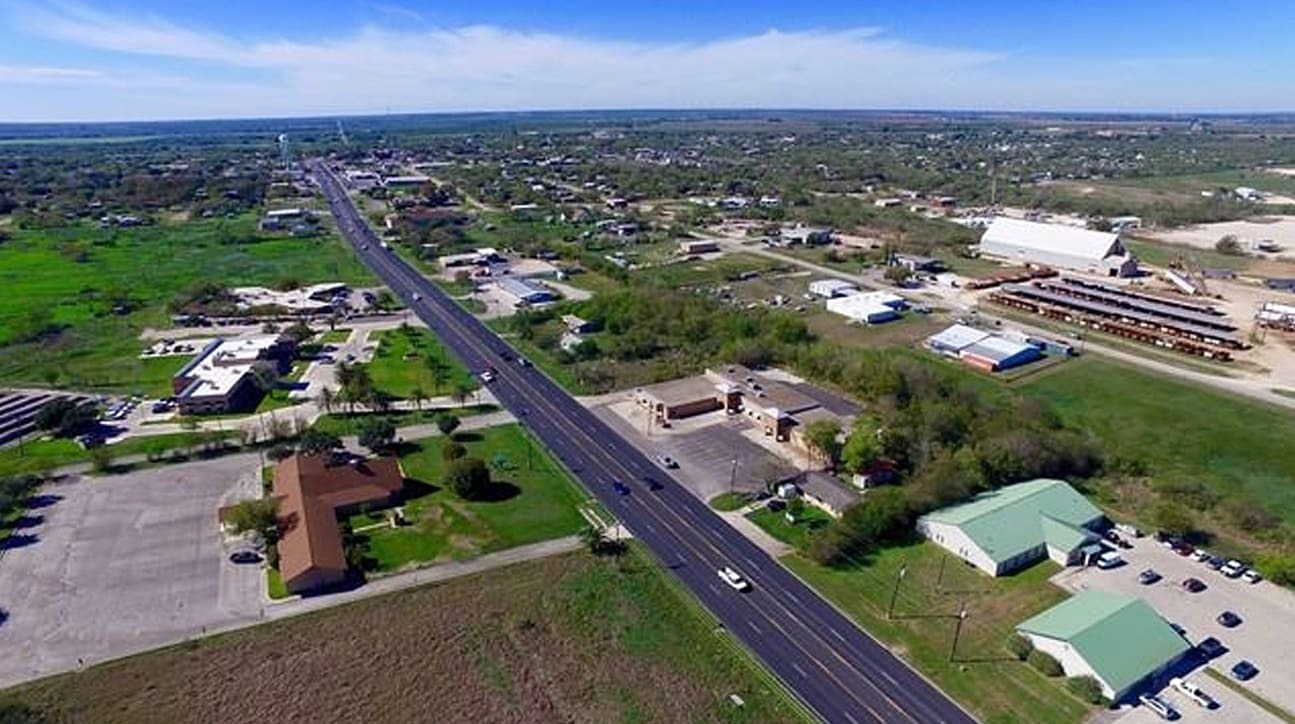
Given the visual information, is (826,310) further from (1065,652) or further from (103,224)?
(103,224)

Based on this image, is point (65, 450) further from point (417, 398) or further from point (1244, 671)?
point (1244, 671)

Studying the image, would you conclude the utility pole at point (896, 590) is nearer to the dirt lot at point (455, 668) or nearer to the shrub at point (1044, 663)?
the shrub at point (1044, 663)

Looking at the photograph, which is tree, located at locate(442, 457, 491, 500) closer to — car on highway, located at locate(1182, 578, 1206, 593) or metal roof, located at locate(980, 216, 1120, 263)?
car on highway, located at locate(1182, 578, 1206, 593)

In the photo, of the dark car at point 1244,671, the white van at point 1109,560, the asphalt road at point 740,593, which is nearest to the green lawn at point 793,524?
the asphalt road at point 740,593

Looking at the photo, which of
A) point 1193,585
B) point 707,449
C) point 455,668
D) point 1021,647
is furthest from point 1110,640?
point 455,668

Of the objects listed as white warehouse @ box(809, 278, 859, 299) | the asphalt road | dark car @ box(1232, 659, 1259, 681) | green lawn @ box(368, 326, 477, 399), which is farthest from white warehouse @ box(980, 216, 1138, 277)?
green lawn @ box(368, 326, 477, 399)

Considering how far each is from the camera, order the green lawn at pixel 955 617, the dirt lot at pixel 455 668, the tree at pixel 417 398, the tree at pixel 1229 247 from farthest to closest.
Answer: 1. the tree at pixel 1229 247
2. the tree at pixel 417 398
3. the green lawn at pixel 955 617
4. the dirt lot at pixel 455 668

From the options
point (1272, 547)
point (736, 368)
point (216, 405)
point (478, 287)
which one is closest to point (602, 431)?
point (736, 368)
